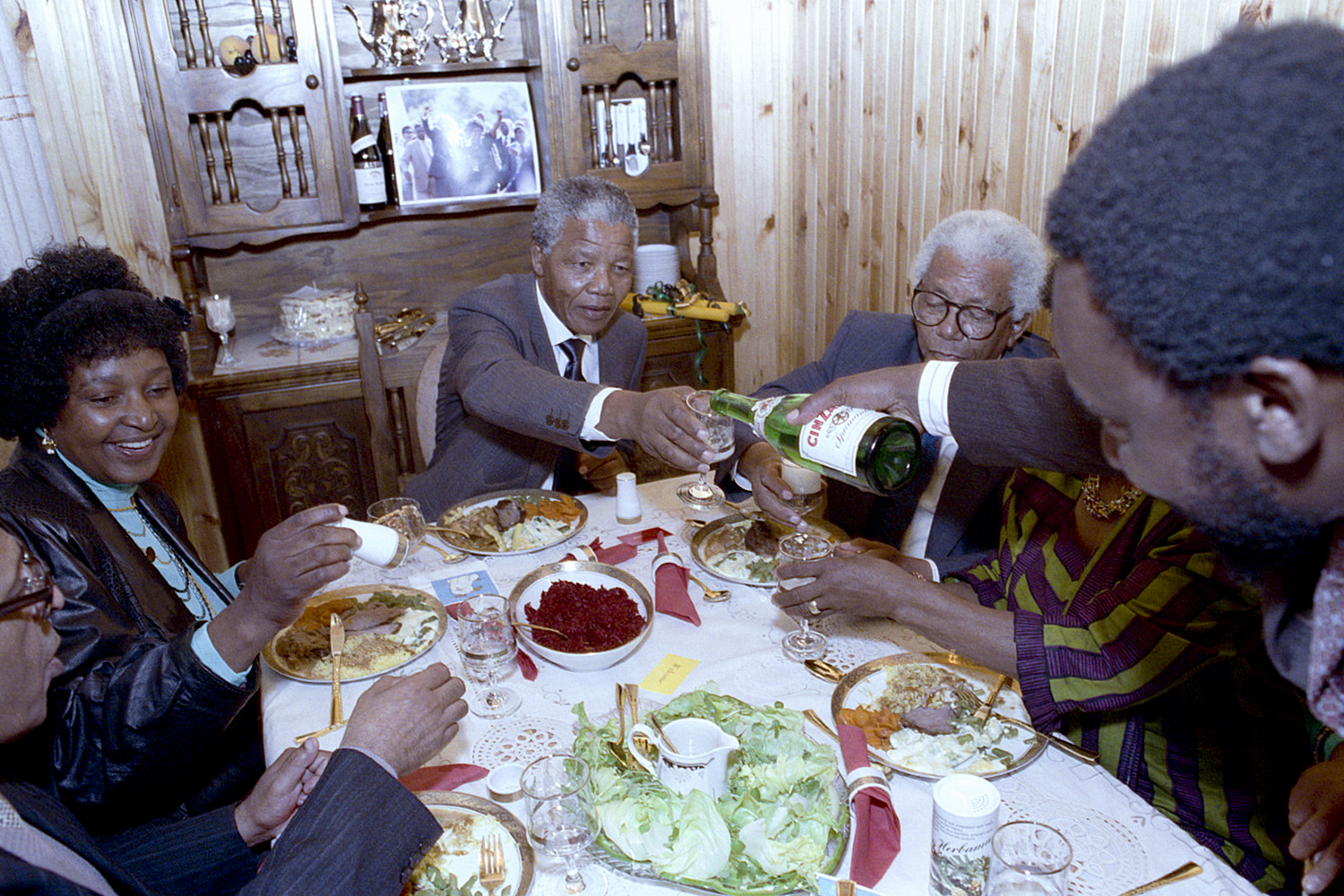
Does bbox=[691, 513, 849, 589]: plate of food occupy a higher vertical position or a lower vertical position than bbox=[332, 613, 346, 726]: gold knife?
lower

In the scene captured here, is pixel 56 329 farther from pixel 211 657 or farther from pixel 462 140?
pixel 462 140

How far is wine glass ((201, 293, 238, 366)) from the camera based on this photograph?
3562mm

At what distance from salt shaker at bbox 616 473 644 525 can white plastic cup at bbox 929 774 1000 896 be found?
1262 millimetres

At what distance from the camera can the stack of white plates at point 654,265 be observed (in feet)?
13.7

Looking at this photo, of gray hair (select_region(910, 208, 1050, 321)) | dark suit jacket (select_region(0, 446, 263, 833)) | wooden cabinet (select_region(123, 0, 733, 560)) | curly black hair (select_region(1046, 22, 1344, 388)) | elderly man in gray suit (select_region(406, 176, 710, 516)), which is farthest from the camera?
wooden cabinet (select_region(123, 0, 733, 560))

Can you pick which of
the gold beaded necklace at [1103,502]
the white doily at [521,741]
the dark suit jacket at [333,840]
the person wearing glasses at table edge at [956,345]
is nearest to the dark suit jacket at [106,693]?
the dark suit jacket at [333,840]

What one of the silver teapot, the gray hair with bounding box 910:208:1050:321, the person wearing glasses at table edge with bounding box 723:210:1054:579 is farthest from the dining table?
the silver teapot

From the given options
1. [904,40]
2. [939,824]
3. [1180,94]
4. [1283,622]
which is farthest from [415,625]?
[904,40]

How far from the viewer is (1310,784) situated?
4.07 ft

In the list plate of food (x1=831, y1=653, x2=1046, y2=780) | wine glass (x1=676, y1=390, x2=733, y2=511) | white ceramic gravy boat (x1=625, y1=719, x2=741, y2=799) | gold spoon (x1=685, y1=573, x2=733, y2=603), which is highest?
wine glass (x1=676, y1=390, x2=733, y2=511)

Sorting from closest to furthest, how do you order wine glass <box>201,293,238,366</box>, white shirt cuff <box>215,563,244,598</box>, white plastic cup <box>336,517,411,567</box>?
1. white plastic cup <box>336,517,411,567</box>
2. white shirt cuff <box>215,563,244,598</box>
3. wine glass <box>201,293,238,366</box>

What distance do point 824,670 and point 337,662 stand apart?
0.90m

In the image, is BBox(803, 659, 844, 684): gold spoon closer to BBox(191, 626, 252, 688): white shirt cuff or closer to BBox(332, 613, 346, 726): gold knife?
BBox(332, 613, 346, 726): gold knife

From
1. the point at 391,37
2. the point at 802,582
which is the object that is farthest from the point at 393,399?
the point at 802,582
